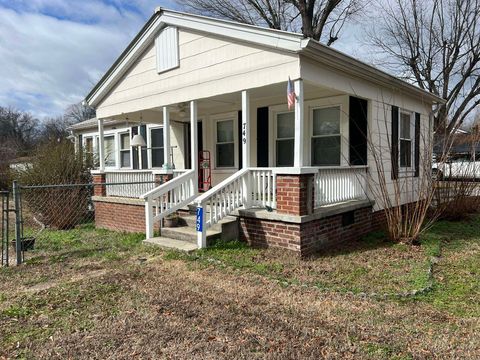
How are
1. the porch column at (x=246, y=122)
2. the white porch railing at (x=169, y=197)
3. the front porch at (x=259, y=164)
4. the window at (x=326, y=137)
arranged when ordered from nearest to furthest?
the front porch at (x=259, y=164), the porch column at (x=246, y=122), the white porch railing at (x=169, y=197), the window at (x=326, y=137)

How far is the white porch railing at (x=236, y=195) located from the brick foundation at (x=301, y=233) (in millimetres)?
342

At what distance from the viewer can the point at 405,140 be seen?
884 cm

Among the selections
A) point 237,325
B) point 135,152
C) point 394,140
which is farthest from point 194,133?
point 135,152

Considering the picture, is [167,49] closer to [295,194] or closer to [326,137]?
[326,137]

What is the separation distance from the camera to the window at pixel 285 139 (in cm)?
812

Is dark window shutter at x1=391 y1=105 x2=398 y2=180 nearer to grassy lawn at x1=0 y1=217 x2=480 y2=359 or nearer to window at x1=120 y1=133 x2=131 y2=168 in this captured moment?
grassy lawn at x1=0 y1=217 x2=480 y2=359

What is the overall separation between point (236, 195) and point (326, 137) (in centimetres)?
251

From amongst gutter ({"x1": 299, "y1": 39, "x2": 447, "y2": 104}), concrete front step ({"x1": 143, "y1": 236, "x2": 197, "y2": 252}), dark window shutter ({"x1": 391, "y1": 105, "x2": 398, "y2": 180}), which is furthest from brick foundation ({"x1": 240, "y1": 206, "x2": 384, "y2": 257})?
gutter ({"x1": 299, "y1": 39, "x2": 447, "y2": 104})

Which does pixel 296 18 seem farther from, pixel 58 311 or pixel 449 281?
pixel 58 311

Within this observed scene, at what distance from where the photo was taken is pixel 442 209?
8.52m

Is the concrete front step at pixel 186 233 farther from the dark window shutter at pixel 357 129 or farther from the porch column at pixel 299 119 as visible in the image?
the dark window shutter at pixel 357 129

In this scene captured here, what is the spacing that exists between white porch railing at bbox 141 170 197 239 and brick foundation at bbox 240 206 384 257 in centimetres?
141

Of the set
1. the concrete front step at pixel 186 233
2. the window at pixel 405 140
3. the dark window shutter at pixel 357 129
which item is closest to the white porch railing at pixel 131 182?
the concrete front step at pixel 186 233

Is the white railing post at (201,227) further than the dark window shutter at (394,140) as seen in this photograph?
No
